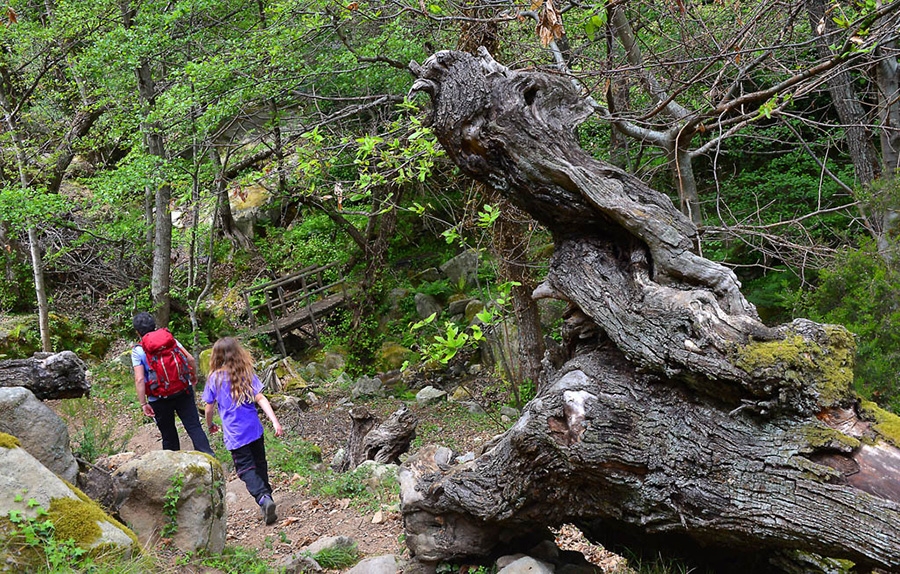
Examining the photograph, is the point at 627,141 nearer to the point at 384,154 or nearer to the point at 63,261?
the point at 384,154

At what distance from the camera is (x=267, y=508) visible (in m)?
5.84

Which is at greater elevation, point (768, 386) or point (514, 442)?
point (768, 386)

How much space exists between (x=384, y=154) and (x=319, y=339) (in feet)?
34.9

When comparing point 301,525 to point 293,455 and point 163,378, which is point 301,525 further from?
point 293,455

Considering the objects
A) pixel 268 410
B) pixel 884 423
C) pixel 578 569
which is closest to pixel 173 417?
pixel 268 410

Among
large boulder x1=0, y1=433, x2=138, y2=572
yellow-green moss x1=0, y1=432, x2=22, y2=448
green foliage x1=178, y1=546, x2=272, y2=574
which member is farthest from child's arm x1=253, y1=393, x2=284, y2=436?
yellow-green moss x1=0, y1=432, x2=22, y2=448

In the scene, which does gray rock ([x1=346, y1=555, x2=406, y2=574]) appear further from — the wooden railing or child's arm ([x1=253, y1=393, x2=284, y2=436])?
the wooden railing

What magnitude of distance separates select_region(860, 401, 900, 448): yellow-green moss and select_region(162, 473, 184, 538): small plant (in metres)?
4.28

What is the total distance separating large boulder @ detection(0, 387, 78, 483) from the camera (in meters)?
4.45

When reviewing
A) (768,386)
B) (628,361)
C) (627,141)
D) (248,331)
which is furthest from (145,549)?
(248,331)

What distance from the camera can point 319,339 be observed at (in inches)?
642

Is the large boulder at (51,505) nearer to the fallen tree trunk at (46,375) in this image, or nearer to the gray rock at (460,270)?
the fallen tree trunk at (46,375)

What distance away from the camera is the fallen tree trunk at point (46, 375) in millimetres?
5285

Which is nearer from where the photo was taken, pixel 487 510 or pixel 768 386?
pixel 768 386
